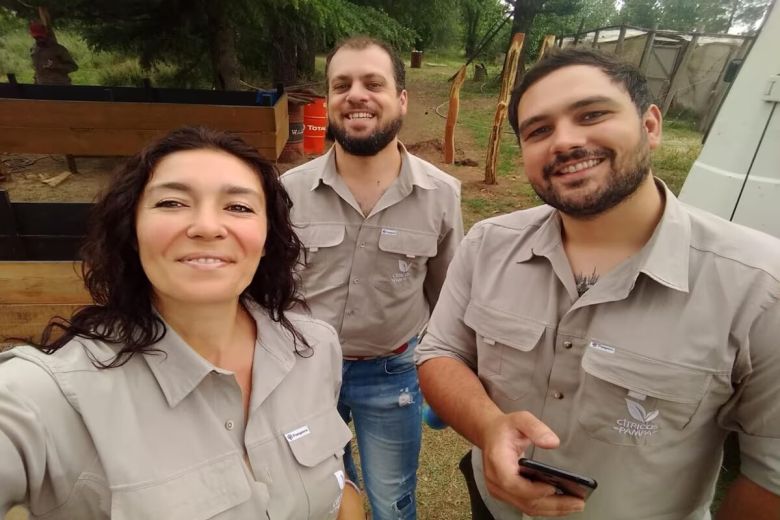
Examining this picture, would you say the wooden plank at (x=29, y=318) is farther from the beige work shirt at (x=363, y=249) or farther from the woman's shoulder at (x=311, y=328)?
the woman's shoulder at (x=311, y=328)

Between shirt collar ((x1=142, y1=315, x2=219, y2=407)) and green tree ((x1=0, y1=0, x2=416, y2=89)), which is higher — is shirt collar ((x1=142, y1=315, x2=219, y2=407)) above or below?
below

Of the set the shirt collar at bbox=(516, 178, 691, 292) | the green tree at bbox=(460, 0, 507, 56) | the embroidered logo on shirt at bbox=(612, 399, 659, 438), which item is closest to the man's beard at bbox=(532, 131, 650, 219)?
the shirt collar at bbox=(516, 178, 691, 292)

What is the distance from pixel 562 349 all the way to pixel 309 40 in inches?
479

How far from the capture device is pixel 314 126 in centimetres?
→ 837

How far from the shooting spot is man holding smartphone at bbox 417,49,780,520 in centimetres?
124

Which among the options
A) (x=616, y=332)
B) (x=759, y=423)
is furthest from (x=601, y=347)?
(x=759, y=423)

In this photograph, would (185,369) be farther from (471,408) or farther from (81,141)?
(81,141)

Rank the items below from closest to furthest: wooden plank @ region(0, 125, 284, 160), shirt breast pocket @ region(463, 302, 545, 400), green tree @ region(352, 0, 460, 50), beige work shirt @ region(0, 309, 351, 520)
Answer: beige work shirt @ region(0, 309, 351, 520), shirt breast pocket @ region(463, 302, 545, 400), wooden plank @ region(0, 125, 284, 160), green tree @ region(352, 0, 460, 50)

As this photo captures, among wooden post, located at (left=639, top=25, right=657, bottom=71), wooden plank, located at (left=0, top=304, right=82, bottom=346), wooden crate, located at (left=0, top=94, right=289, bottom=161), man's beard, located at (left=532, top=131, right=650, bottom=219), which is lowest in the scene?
wooden plank, located at (left=0, top=304, right=82, bottom=346)

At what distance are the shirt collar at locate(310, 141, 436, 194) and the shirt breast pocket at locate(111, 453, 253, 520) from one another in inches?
56.6

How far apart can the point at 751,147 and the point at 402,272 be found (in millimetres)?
2112

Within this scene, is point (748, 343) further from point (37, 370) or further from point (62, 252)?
point (62, 252)

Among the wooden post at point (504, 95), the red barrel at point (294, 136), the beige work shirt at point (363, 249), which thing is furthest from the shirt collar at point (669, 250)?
the red barrel at point (294, 136)

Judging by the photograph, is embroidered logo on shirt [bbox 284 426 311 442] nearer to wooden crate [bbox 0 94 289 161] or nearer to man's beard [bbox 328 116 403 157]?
man's beard [bbox 328 116 403 157]
